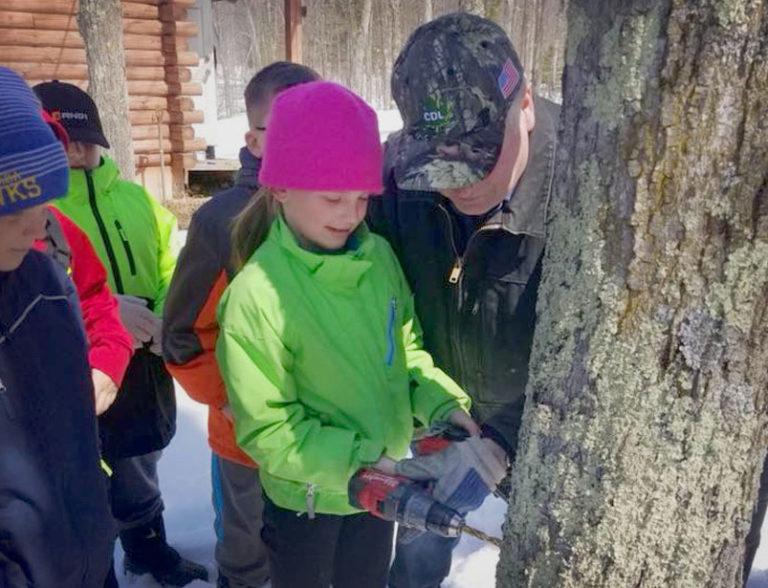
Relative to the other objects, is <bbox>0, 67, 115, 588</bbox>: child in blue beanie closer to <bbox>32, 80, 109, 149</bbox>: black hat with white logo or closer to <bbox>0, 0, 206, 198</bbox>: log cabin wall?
<bbox>32, 80, 109, 149</bbox>: black hat with white logo

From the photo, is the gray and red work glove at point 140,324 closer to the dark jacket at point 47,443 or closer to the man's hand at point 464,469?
the dark jacket at point 47,443

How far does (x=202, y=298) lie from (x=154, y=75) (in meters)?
8.94

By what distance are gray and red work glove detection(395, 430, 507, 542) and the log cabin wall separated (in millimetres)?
8760

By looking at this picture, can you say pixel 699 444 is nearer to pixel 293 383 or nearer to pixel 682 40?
pixel 682 40

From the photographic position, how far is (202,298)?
5.99 ft

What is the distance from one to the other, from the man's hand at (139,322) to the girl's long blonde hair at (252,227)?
0.60 meters

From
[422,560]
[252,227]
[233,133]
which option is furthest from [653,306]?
[233,133]

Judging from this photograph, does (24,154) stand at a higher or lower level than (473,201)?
higher

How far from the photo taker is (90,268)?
1874mm

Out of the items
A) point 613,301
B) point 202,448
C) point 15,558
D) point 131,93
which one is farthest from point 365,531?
point 131,93

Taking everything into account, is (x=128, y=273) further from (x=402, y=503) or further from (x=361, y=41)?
(x=361, y=41)

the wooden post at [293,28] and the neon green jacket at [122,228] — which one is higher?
the wooden post at [293,28]

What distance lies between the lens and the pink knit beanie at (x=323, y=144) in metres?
1.53

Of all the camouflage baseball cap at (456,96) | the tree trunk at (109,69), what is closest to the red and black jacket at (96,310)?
the camouflage baseball cap at (456,96)
